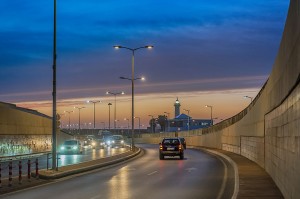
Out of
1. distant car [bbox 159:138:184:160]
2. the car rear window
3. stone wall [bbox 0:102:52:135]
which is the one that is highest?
stone wall [bbox 0:102:52:135]

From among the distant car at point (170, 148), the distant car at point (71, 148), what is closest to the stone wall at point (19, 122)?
the distant car at point (71, 148)

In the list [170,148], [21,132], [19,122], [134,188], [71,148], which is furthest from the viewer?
[71,148]

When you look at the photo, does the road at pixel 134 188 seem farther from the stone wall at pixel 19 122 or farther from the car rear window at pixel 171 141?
the stone wall at pixel 19 122

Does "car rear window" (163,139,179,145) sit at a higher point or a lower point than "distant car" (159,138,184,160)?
higher

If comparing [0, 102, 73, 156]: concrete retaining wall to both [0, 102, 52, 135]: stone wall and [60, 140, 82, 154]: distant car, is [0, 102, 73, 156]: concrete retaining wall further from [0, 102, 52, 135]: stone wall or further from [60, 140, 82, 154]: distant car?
[60, 140, 82, 154]: distant car

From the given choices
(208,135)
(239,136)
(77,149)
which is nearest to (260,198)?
(239,136)

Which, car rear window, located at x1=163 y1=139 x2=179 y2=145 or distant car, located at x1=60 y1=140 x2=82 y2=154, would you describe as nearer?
car rear window, located at x1=163 y1=139 x2=179 y2=145

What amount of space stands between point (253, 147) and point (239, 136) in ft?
44.8

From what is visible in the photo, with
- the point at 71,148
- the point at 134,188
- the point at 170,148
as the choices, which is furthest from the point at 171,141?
the point at 134,188

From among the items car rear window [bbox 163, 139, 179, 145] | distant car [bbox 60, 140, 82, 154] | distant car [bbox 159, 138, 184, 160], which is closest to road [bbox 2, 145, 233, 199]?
car rear window [bbox 163, 139, 179, 145]

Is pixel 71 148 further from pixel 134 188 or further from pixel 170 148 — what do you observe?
pixel 134 188

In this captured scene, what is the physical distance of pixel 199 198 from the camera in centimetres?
1858

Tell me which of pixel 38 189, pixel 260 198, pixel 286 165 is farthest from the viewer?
pixel 38 189

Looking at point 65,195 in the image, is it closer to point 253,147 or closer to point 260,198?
point 260,198
